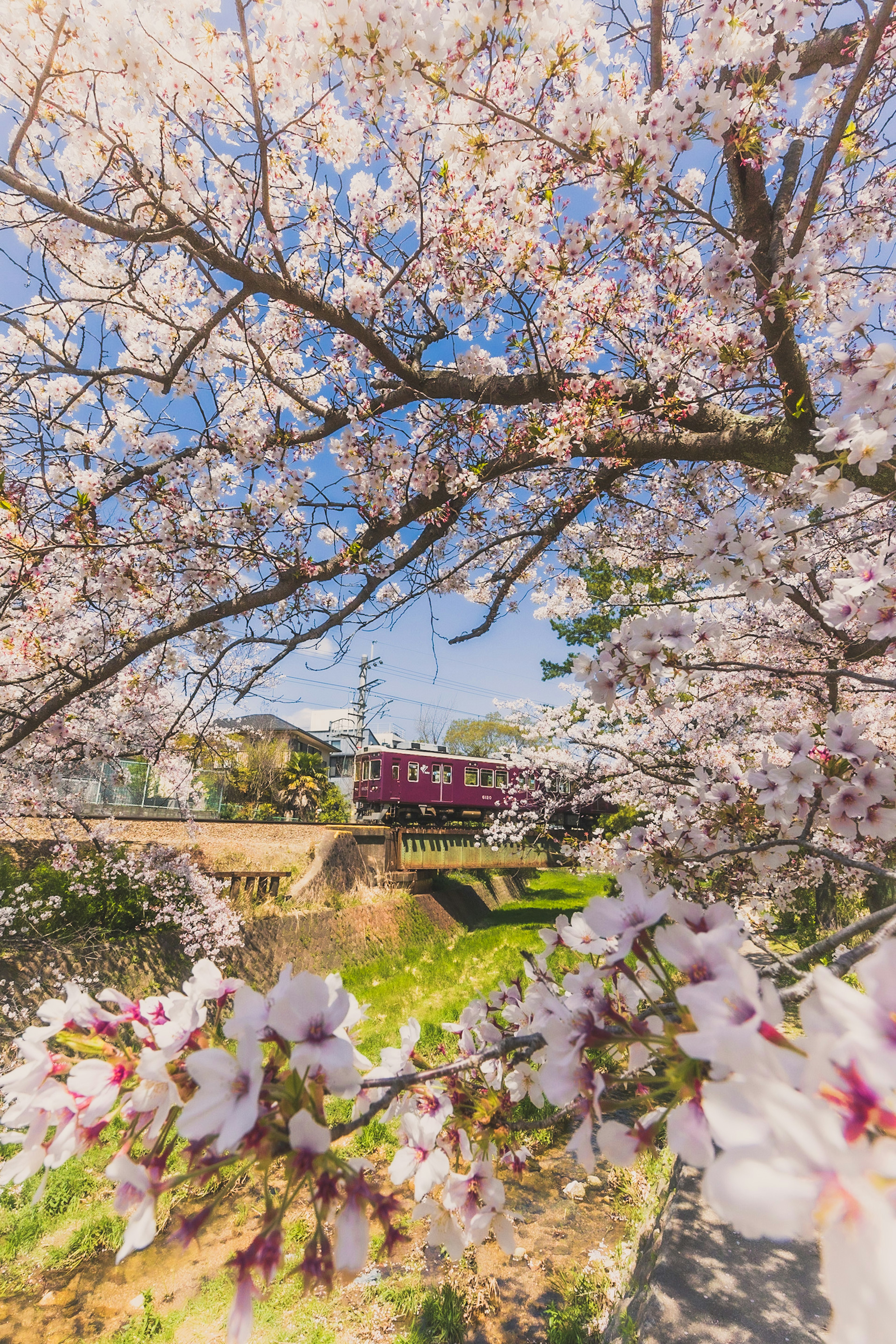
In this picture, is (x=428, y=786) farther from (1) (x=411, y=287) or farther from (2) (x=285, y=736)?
(1) (x=411, y=287)

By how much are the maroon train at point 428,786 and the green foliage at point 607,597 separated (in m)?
3.95

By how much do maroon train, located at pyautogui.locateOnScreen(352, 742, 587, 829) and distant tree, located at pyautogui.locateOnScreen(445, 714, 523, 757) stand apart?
15751mm

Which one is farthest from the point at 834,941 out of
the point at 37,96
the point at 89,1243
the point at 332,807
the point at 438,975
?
the point at 332,807

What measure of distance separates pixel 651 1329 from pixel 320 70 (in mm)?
5317

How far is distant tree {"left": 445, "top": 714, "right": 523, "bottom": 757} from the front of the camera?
35469mm

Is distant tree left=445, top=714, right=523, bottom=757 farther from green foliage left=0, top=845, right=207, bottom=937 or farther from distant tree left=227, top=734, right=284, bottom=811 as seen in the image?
green foliage left=0, top=845, right=207, bottom=937

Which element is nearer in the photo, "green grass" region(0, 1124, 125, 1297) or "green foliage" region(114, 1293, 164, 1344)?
"green foliage" region(114, 1293, 164, 1344)

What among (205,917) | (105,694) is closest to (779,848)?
(105,694)

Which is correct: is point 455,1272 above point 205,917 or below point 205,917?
below

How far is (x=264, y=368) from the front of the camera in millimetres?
3340

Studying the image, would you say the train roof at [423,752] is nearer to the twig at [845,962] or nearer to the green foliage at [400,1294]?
the green foliage at [400,1294]

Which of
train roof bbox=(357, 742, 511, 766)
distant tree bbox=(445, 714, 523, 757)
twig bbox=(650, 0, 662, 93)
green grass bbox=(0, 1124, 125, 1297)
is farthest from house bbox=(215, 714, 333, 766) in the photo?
twig bbox=(650, 0, 662, 93)

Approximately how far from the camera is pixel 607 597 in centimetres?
1222

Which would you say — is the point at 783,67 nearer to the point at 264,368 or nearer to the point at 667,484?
the point at 264,368
